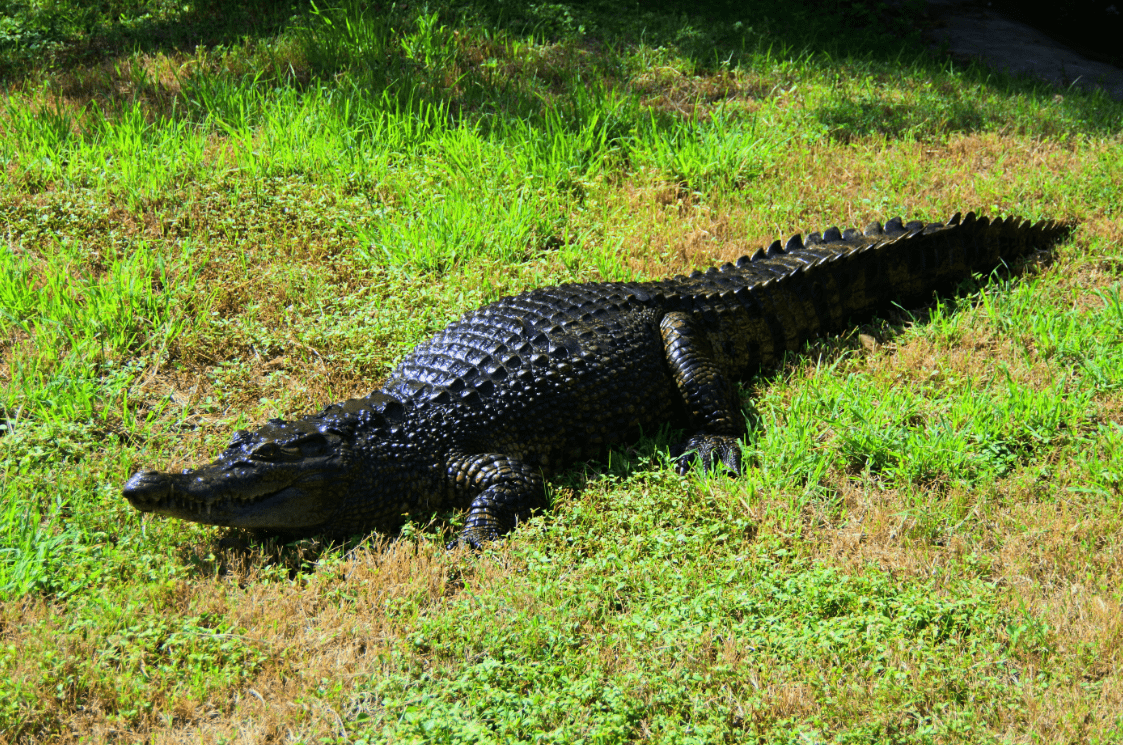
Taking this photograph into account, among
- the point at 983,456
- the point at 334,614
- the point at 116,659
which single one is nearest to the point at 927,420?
the point at 983,456

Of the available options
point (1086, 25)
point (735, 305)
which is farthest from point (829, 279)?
point (1086, 25)

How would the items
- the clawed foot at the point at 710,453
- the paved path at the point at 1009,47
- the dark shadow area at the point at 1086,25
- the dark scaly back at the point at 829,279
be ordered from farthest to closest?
the dark shadow area at the point at 1086,25 → the paved path at the point at 1009,47 → the dark scaly back at the point at 829,279 → the clawed foot at the point at 710,453

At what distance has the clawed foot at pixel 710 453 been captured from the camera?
158 inches

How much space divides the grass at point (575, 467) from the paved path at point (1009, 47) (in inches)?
40.2

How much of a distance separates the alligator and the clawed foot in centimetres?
1

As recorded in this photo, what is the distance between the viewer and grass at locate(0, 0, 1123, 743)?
2830 millimetres

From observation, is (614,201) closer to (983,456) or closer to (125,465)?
(983,456)

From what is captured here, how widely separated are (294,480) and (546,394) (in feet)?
3.90

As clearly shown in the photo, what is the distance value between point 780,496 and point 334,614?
1947 mm

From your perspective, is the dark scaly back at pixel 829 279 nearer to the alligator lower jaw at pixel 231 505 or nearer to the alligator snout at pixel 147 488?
the alligator lower jaw at pixel 231 505

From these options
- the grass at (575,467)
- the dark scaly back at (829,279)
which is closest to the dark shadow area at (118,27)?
the grass at (575,467)

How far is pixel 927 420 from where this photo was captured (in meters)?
4.07

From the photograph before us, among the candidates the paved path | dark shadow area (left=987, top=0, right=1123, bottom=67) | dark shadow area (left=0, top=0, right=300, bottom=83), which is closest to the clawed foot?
dark shadow area (left=0, top=0, right=300, bottom=83)

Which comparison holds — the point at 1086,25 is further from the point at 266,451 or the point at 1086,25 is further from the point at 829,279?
the point at 266,451
